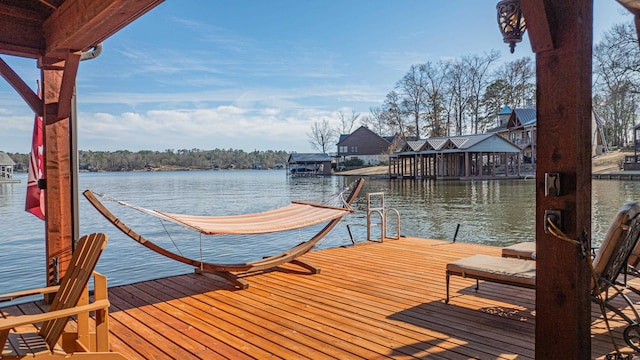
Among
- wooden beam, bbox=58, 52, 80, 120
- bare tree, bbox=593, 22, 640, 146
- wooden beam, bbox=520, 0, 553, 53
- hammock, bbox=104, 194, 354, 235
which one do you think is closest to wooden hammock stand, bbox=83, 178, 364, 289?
hammock, bbox=104, 194, 354, 235

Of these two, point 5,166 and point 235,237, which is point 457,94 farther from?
point 5,166

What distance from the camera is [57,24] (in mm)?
3098

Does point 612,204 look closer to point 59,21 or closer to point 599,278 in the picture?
point 599,278

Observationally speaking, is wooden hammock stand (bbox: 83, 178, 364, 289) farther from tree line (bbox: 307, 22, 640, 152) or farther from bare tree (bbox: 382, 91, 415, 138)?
bare tree (bbox: 382, 91, 415, 138)

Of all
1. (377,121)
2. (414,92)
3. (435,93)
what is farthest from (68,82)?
(377,121)

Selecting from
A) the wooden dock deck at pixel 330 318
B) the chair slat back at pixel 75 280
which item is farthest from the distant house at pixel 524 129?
the chair slat back at pixel 75 280

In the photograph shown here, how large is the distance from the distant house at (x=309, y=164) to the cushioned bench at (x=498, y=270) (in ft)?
151

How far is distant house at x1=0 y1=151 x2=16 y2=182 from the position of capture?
33.6 meters

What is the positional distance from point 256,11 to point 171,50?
1449cm

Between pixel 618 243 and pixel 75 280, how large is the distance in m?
2.73

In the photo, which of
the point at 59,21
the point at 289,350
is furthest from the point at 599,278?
the point at 59,21

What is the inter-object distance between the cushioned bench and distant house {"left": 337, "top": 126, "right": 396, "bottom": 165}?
152 ft

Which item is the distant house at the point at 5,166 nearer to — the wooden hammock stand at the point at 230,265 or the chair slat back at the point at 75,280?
the wooden hammock stand at the point at 230,265

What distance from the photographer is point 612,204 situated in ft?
46.4
